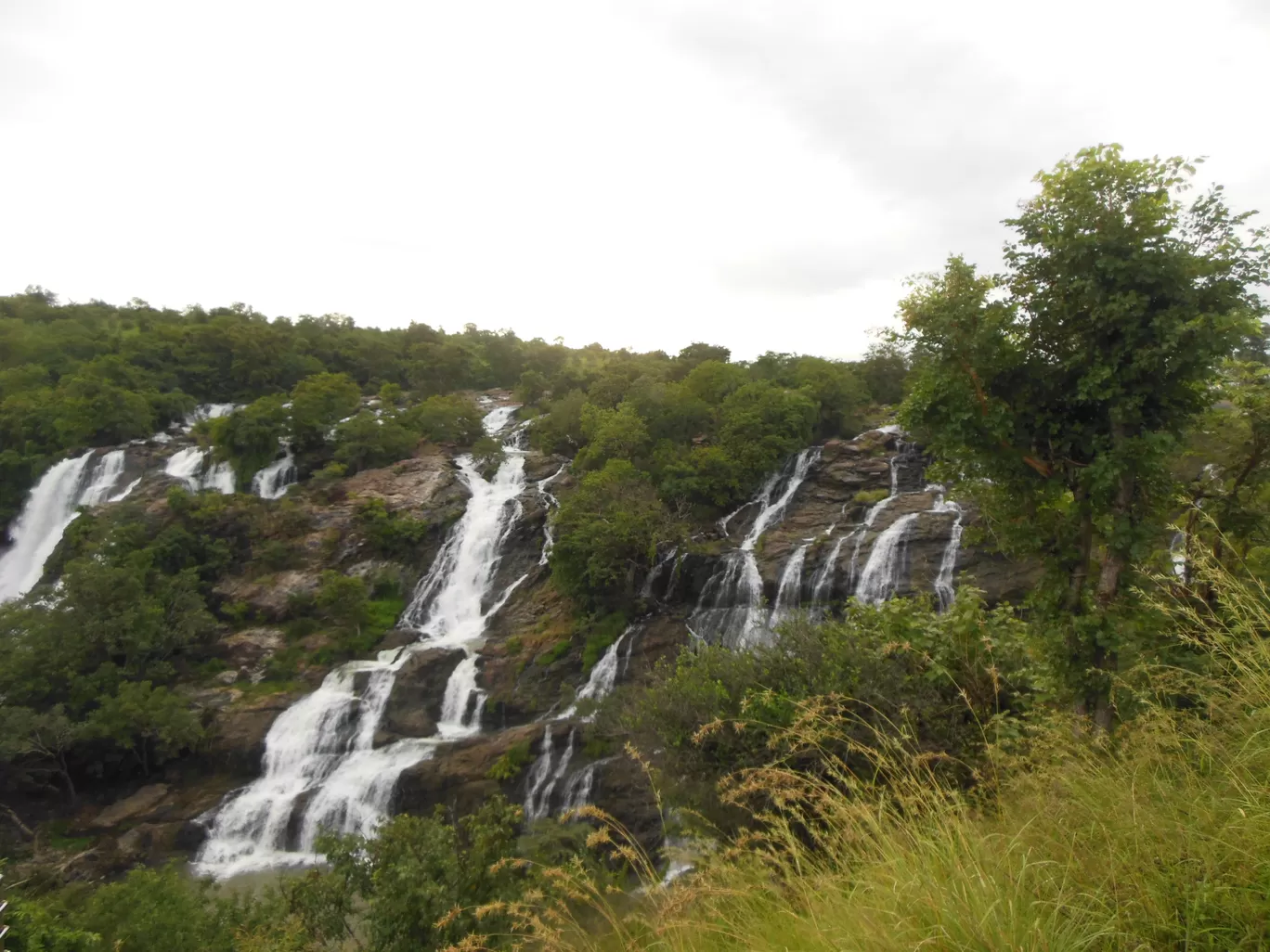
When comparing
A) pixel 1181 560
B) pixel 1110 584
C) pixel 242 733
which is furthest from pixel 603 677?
pixel 1110 584

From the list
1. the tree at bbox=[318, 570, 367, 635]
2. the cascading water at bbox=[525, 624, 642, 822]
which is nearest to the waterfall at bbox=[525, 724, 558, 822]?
the cascading water at bbox=[525, 624, 642, 822]

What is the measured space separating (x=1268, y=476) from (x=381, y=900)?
9172mm

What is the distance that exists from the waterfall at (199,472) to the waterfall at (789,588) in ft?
80.9

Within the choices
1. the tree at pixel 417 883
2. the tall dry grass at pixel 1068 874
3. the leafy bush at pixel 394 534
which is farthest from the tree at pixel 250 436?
the tall dry grass at pixel 1068 874

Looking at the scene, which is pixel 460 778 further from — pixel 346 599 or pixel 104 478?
pixel 104 478

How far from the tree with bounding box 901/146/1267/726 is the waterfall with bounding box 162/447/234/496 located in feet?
103

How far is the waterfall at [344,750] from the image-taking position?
15.3m

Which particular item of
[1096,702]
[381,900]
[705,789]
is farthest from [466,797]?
[1096,702]

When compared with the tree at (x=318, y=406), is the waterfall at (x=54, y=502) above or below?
below

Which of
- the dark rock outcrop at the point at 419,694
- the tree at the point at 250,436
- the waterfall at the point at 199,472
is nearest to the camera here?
the dark rock outcrop at the point at 419,694

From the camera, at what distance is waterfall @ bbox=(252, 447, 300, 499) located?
29.7 m

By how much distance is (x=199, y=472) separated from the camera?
3027 centimetres

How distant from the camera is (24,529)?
2828 centimetres

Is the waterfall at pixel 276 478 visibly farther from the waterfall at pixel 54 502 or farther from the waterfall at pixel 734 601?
the waterfall at pixel 734 601
